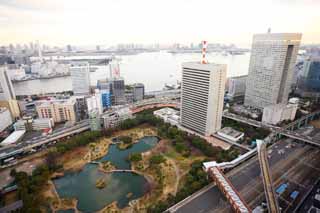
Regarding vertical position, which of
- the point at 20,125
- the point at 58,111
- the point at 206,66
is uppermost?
the point at 206,66

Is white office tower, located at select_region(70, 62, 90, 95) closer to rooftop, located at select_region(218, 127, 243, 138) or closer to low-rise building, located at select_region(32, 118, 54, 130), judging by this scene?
low-rise building, located at select_region(32, 118, 54, 130)

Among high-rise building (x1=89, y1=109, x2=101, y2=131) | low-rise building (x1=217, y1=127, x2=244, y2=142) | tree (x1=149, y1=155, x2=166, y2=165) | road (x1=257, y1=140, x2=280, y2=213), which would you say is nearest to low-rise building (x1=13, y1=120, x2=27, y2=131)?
high-rise building (x1=89, y1=109, x2=101, y2=131)

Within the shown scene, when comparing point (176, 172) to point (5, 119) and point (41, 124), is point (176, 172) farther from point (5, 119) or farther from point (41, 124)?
point (5, 119)

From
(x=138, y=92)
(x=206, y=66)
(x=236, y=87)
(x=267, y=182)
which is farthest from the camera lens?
(x=138, y=92)

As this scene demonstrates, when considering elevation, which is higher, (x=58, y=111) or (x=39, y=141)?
(x=58, y=111)

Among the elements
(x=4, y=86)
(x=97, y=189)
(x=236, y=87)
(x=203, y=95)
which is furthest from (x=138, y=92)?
(x=97, y=189)

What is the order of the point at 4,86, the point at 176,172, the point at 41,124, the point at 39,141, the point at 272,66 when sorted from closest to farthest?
the point at 176,172
the point at 39,141
the point at 41,124
the point at 272,66
the point at 4,86

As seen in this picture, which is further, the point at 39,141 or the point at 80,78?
the point at 80,78
